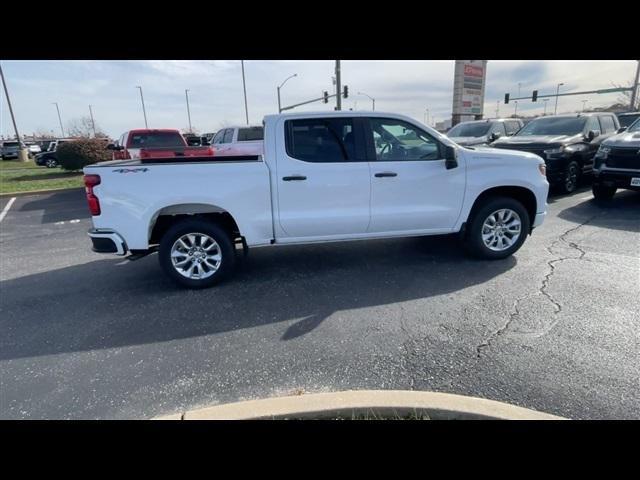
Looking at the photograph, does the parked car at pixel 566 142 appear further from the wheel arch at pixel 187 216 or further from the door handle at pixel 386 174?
the wheel arch at pixel 187 216

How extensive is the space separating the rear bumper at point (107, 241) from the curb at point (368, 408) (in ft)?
7.77

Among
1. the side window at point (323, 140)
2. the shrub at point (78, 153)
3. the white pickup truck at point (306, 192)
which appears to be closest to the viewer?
the white pickup truck at point (306, 192)

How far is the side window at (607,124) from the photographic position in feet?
32.1

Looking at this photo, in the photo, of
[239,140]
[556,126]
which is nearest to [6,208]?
[239,140]

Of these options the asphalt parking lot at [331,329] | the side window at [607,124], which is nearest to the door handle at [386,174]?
the asphalt parking lot at [331,329]

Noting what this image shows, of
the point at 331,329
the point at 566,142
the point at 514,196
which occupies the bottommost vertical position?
the point at 331,329

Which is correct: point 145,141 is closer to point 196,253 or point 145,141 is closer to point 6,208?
point 6,208

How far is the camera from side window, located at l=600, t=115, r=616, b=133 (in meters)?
9.77

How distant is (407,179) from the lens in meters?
4.39

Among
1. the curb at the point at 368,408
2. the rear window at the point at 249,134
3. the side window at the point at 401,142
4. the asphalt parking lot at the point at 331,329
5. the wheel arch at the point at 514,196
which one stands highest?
the rear window at the point at 249,134

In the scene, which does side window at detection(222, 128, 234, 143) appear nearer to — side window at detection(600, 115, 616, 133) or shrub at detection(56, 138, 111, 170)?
shrub at detection(56, 138, 111, 170)

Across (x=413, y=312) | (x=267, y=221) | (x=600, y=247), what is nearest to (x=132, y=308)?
(x=267, y=221)

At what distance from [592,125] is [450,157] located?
306 inches
